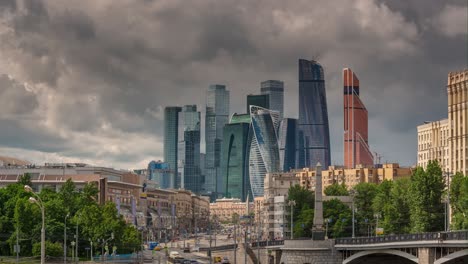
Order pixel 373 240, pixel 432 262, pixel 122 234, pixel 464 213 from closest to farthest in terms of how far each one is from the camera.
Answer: pixel 432 262, pixel 373 240, pixel 464 213, pixel 122 234

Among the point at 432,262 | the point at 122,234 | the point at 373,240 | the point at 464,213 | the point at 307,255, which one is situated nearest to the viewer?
the point at 432,262

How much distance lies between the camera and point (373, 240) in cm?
12950

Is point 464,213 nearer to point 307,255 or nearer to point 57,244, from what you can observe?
point 307,255

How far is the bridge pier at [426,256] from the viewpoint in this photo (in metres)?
111

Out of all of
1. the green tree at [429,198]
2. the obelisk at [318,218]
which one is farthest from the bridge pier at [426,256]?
the green tree at [429,198]

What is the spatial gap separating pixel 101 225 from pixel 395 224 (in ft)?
167

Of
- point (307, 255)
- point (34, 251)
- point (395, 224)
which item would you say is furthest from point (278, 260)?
point (34, 251)

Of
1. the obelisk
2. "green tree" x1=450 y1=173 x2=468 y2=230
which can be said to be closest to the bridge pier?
the obelisk

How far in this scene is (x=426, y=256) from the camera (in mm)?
111312

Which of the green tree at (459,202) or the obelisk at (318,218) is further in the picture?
the green tree at (459,202)

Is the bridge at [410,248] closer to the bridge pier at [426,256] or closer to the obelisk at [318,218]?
the bridge pier at [426,256]

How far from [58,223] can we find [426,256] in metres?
79.4

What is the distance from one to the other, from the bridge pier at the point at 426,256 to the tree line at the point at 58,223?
2525 inches

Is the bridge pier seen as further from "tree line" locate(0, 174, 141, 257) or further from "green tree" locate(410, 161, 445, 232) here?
"tree line" locate(0, 174, 141, 257)
